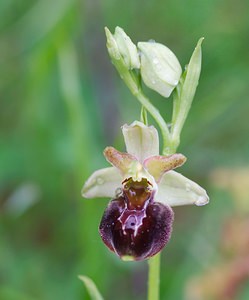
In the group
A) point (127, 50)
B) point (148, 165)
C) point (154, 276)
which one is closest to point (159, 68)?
point (127, 50)

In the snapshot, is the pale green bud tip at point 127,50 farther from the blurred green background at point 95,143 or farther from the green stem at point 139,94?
the blurred green background at point 95,143

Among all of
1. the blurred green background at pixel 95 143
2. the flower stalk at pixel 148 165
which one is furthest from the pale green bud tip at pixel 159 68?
the blurred green background at pixel 95 143

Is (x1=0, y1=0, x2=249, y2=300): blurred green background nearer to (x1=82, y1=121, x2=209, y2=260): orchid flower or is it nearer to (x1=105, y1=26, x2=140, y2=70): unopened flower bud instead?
(x1=82, y1=121, x2=209, y2=260): orchid flower

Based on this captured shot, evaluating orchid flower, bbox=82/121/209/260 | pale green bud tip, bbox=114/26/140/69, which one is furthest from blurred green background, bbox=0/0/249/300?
pale green bud tip, bbox=114/26/140/69

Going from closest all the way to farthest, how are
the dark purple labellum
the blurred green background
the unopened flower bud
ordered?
the dark purple labellum → the unopened flower bud → the blurred green background

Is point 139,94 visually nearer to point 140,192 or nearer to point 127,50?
point 127,50
